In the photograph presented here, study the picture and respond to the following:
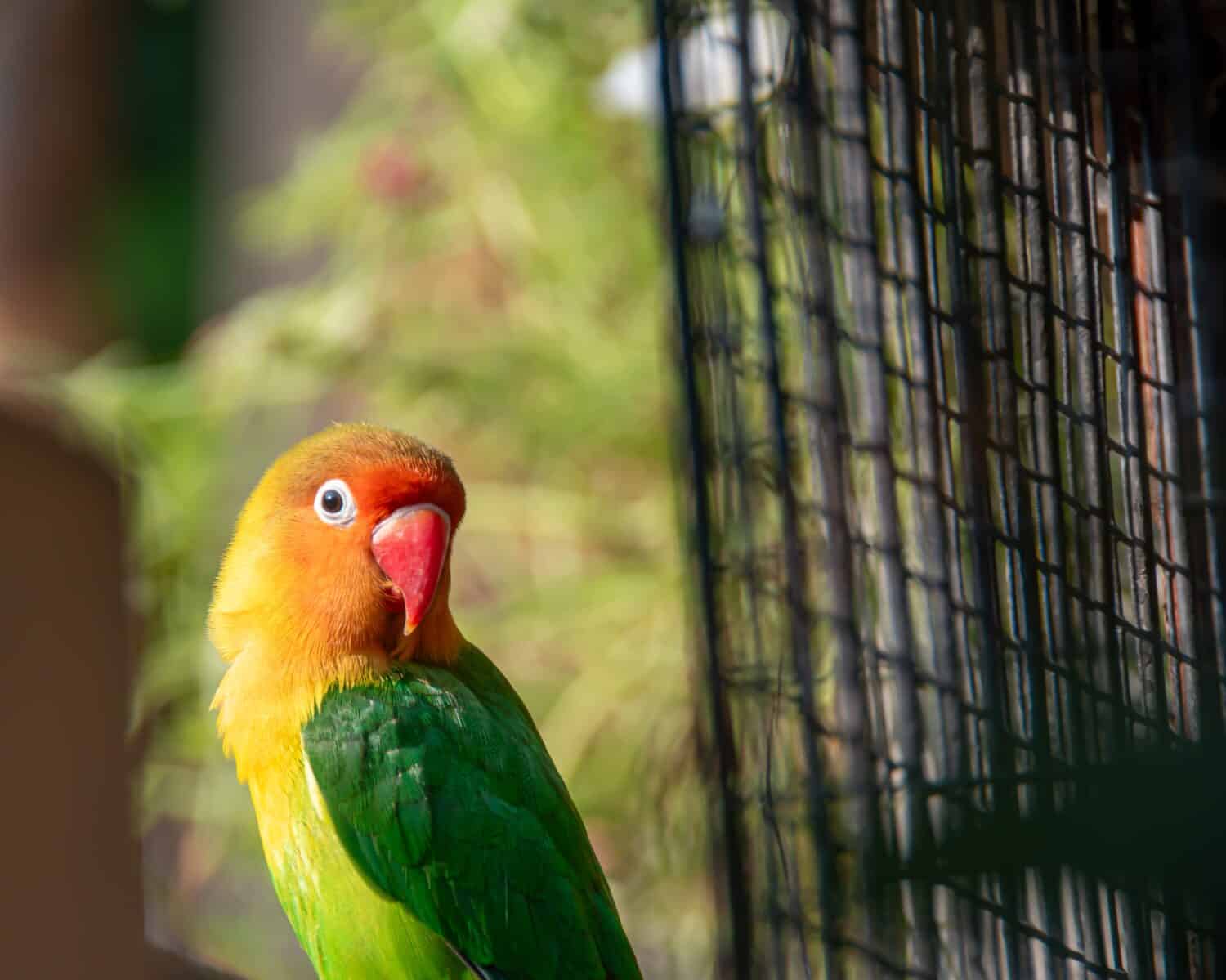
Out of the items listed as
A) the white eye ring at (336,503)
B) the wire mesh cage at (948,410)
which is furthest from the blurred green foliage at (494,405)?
the wire mesh cage at (948,410)

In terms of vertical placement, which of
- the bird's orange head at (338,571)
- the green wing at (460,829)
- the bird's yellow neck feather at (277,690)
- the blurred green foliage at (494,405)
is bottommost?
the green wing at (460,829)

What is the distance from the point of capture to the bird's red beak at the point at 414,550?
A: 124 cm

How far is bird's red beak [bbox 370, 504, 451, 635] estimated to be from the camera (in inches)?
48.9

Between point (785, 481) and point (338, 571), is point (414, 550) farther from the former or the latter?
point (785, 481)

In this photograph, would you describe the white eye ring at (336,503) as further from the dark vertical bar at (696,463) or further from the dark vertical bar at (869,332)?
the dark vertical bar at (869,332)

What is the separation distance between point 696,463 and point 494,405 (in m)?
1.63

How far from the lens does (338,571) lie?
4.20ft

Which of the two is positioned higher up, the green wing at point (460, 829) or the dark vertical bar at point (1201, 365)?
the dark vertical bar at point (1201, 365)

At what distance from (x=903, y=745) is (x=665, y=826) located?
136 cm

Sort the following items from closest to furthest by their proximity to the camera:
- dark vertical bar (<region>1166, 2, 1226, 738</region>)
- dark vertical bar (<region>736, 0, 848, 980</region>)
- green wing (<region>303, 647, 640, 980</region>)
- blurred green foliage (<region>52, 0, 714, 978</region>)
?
dark vertical bar (<region>1166, 2, 1226, 738</region>) → dark vertical bar (<region>736, 0, 848, 980</region>) → green wing (<region>303, 647, 640, 980</region>) → blurred green foliage (<region>52, 0, 714, 978</region>)

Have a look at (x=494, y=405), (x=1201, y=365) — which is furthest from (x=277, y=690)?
(x=494, y=405)

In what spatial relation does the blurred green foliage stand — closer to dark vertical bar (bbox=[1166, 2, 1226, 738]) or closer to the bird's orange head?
the bird's orange head

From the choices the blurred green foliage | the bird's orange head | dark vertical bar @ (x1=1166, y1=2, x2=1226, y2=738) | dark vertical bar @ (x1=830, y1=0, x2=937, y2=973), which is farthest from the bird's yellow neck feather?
the blurred green foliage

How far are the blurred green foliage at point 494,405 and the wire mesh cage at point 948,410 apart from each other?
4.68 ft
